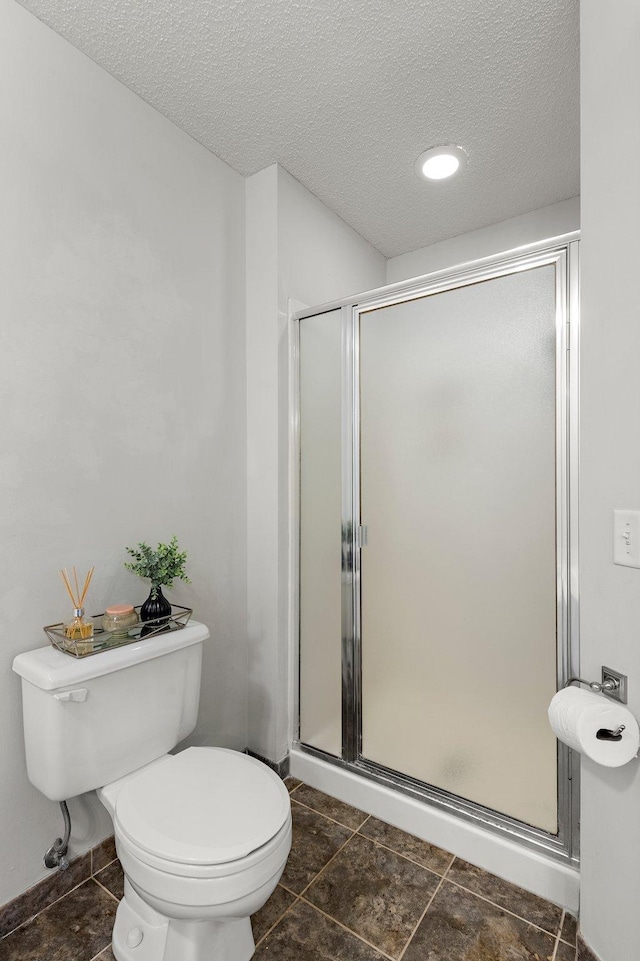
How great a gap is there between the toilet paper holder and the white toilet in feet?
2.59

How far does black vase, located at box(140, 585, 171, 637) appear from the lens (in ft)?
4.91

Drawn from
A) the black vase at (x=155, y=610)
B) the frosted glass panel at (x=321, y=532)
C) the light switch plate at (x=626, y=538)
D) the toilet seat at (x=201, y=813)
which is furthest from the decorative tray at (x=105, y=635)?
the light switch plate at (x=626, y=538)

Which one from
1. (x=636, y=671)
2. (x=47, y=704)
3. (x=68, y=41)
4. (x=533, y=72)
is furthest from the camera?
(x=533, y=72)

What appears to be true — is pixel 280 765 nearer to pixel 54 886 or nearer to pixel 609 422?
pixel 54 886

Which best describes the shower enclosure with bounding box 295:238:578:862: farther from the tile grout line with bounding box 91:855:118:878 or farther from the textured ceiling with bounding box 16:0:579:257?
the tile grout line with bounding box 91:855:118:878

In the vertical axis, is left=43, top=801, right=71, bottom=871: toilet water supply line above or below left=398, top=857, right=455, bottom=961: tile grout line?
above

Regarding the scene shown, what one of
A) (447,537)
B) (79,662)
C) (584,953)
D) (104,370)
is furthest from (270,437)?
(584,953)

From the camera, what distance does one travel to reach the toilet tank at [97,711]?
1.23 metres

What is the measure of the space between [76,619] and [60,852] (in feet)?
2.22

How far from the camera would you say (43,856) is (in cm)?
138

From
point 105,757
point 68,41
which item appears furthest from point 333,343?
point 105,757

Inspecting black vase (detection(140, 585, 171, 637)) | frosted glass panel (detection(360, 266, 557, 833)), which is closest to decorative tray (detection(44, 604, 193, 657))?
black vase (detection(140, 585, 171, 637))

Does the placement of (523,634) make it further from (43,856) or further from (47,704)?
(43,856)

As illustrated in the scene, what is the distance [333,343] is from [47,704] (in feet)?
4.96
